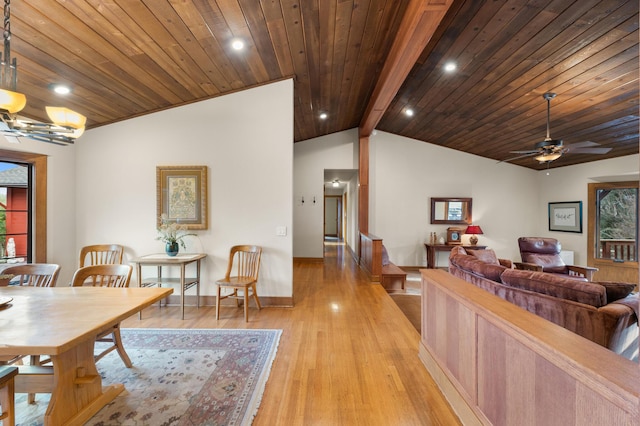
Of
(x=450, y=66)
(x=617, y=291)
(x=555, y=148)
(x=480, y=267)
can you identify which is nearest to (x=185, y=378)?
(x=480, y=267)

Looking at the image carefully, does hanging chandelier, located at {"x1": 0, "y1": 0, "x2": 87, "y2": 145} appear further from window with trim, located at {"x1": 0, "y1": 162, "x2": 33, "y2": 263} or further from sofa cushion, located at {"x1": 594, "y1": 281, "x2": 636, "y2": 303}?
sofa cushion, located at {"x1": 594, "y1": 281, "x2": 636, "y2": 303}

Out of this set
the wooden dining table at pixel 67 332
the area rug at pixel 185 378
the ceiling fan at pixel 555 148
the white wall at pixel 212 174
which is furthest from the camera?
the white wall at pixel 212 174

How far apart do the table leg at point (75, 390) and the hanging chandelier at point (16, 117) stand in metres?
1.46

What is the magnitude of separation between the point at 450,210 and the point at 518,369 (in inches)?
254

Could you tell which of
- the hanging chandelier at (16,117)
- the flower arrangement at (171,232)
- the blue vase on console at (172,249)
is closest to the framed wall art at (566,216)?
the flower arrangement at (171,232)

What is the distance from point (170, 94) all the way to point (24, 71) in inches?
53.1

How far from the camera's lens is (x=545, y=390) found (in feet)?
3.92

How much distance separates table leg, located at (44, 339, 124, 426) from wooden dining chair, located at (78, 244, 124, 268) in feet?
7.83

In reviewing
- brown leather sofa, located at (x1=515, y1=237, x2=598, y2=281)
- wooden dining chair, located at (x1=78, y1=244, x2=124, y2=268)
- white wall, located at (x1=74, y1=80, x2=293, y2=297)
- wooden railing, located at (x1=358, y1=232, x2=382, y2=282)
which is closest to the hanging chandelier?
white wall, located at (x1=74, y1=80, x2=293, y2=297)

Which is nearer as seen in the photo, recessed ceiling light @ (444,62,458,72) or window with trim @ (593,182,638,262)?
recessed ceiling light @ (444,62,458,72)

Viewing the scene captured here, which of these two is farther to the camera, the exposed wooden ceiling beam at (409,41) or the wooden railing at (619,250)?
the wooden railing at (619,250)

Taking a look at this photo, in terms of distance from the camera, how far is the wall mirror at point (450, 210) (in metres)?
7.30

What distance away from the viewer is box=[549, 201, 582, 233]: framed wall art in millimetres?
6304

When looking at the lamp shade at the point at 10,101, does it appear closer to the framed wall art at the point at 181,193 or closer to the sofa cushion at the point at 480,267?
the framed wall art at the point at 181,193
